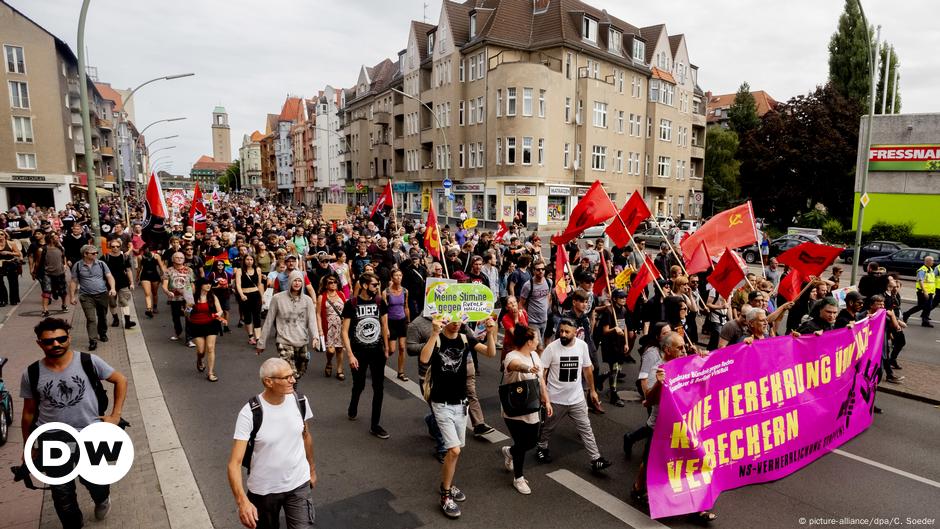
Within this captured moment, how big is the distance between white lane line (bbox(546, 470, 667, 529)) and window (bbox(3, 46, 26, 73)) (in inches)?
2275

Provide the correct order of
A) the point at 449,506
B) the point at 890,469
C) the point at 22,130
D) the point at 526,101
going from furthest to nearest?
the point at 22,130, the point at 526,101, the point at 890,469, the point at 449,506

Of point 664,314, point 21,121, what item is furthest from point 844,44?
point 21,121

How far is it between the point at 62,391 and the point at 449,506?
310cm

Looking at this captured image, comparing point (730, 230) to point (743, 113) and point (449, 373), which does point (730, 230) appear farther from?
point (743, 113)

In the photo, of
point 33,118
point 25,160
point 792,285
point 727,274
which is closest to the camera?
point 727,274

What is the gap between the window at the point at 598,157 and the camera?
41.1m

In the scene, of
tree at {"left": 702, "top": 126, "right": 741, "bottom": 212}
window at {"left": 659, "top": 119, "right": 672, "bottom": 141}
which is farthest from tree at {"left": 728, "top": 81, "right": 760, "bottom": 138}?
window at {"left": 659, "top": 119, "right": 672, "bottom": 141}

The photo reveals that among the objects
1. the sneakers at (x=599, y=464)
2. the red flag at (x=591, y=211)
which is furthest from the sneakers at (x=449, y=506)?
the red flag at (x=591, y=211)

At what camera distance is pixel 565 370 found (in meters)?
5.46

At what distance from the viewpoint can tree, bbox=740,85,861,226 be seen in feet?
118

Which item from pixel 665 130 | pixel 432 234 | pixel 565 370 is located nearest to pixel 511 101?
pixel 665 130

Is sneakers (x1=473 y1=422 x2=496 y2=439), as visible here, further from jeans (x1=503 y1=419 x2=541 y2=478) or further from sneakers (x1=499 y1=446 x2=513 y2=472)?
jeans (x1=503 y1=419 x2=541 y2=478)

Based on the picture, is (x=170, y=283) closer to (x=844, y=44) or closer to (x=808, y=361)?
(x=808, y=361)

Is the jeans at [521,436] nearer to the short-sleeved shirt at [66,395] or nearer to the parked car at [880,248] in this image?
the short-sleeved shirt at [66,395]
